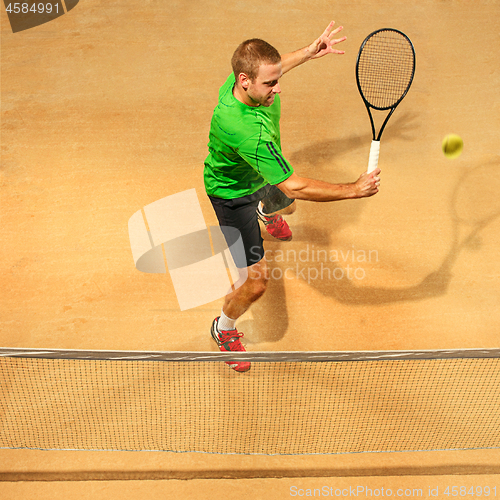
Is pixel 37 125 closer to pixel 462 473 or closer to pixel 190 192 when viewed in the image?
pixel 190 192

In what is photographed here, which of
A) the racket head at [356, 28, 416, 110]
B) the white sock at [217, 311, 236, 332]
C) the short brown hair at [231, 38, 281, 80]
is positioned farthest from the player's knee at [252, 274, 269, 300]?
the racket head at [356, 28, 416, 110]

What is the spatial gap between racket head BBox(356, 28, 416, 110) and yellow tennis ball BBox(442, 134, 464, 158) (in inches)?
27.3

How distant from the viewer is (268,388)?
3.57 metres

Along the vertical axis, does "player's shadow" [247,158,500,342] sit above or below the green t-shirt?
below

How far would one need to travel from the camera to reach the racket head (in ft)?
16.5

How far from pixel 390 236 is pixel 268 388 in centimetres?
185

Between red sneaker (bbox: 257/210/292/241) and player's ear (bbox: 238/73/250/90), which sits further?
red sneaker (bbox: 257/210/292/241)

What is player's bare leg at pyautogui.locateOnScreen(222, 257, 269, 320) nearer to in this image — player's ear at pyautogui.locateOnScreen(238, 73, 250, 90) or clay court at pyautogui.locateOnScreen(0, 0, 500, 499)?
clay court at pyautogui.locateOnScreen(0, 0, 500, 499)

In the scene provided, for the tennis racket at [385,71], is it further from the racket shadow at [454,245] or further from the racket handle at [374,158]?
the racket handle at [374,158]

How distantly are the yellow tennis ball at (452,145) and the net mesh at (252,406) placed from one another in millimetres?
2303

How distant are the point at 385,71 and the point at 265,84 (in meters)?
2.88

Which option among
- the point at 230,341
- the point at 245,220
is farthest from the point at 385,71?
the point at 230,341

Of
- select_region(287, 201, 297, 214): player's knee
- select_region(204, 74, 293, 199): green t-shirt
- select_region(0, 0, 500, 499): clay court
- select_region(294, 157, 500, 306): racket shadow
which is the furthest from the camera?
select_region(287, 201, 297, 214): player's knee

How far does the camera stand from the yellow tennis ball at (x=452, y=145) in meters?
5.04
